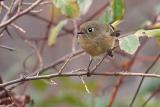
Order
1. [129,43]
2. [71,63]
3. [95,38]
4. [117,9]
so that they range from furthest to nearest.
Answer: [71,63], [117,9], [95,38], [129,43]

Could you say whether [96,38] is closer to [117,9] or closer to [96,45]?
[96,45]

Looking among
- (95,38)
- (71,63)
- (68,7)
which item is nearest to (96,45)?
(95,38)

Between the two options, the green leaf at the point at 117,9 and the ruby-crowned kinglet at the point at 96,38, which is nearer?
the ruby-crowned kinglet at the point at 96,38

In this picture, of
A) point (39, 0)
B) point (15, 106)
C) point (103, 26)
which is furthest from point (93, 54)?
point (15, 106)

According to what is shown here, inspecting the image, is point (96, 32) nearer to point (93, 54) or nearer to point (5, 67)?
point (93, 54)

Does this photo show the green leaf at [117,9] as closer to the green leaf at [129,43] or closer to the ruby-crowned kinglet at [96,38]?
the ruby-crowned kinglet at [96,38]

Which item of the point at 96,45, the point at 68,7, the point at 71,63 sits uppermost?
the point at 68,7

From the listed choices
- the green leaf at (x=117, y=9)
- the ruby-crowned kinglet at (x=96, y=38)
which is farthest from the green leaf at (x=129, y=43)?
the green leaf at (x=117, y=9)

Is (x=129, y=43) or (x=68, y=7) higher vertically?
(x=68, y=7)
